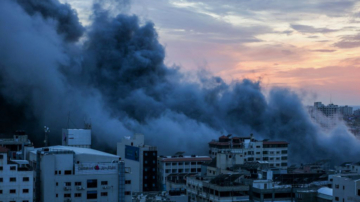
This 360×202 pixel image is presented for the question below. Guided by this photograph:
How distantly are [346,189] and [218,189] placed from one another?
268 inches

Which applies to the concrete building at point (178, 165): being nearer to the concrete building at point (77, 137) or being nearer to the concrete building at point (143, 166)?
the concrete building at point (143, 166)

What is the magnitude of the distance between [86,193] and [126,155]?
17.4 metres

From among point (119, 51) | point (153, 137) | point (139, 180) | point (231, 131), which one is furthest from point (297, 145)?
point (139, 180)

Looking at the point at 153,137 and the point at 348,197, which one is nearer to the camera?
the point at 348,197

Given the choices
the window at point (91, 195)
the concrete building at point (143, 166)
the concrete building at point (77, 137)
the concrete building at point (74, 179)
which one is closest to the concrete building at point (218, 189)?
the concrete building at point (74, 179)

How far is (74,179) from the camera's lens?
111 feet

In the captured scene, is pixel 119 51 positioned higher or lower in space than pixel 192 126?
Answer: higher

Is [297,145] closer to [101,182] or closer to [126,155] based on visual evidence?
[126,155]

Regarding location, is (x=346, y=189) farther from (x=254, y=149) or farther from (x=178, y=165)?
(x=254, y=149)

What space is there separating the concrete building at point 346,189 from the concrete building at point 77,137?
27660 mm

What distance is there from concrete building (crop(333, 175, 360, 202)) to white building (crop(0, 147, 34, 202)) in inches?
593

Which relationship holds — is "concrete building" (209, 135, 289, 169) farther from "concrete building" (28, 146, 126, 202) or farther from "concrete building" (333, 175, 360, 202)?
"concrete building" (333, 175, 360, 202)

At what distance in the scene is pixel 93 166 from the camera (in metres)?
34.3

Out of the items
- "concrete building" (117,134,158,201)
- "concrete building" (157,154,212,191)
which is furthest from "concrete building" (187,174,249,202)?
"concrete building" (157,154,212,191)
